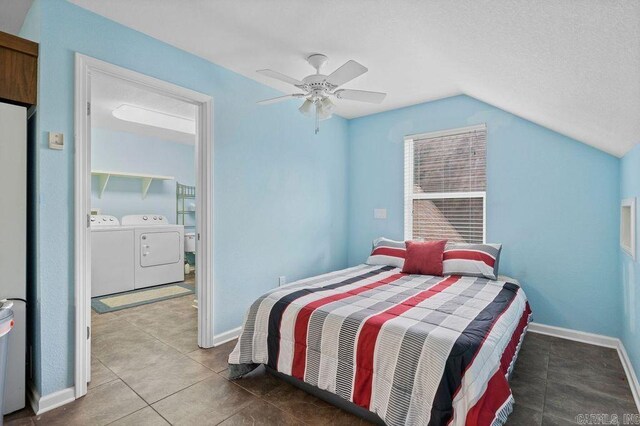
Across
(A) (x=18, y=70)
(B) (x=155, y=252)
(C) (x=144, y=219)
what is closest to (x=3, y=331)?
(A) (x=18, y=70)

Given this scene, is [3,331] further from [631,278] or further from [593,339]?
[593,339]

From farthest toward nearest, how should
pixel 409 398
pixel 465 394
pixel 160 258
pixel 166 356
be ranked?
pixel 160 258 → pixel 166 356 → pixel 409 398 → pixel 465 394

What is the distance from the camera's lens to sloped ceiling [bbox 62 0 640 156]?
1.33m

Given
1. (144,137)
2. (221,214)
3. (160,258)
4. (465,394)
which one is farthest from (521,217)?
(144,137)

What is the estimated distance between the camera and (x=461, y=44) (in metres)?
2.04

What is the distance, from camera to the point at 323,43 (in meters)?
2.39

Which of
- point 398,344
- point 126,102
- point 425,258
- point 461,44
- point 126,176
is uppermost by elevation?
point 126,102

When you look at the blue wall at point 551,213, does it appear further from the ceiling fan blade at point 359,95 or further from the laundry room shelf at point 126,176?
the laundry room shelf at point 126,176

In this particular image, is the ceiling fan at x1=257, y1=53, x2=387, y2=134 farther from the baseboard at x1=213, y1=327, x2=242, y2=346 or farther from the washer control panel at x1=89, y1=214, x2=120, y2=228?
the washer control panel at x1=89, y1=214, x2=120, y2=228

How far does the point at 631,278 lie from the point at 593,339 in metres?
0.95

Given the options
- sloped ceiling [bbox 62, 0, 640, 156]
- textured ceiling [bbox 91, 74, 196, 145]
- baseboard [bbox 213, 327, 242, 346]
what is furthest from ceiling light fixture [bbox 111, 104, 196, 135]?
baseboard [bbox 213, 327, 242, 346]

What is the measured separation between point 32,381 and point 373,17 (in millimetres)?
3178

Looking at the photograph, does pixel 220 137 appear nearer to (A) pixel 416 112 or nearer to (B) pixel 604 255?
(A) pixel 416 112

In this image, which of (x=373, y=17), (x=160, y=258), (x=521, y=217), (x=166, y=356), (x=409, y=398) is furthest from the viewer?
(x=160, y=258)
